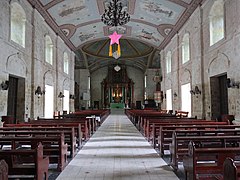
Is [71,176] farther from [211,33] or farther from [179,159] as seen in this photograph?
[211,33]

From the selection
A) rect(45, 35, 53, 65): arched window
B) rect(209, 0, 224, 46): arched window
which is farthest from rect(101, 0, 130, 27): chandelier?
rect(45, 35, 53, 65): arched window

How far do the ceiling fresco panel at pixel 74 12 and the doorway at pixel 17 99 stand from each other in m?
4.50

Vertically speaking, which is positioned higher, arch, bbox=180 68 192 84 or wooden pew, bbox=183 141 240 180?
arch, bbox=180 68 192 84

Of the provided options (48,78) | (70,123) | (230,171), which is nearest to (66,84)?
(48,78)

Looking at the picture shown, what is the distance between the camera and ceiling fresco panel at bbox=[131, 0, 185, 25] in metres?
13.5

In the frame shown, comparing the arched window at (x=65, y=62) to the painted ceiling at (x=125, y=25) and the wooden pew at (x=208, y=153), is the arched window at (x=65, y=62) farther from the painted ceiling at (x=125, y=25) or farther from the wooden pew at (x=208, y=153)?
the wooden pew at (x=208, y=153)

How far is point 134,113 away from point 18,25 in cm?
848

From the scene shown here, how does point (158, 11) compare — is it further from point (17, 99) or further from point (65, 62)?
point (65, 62)

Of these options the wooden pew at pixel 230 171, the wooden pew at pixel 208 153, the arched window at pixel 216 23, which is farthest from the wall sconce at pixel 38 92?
the wooden pew at pixel 230 171

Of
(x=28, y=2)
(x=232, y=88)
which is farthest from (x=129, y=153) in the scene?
(x=28, y=2)

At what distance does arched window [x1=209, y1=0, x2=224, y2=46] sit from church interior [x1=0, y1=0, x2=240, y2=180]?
0.15 ft

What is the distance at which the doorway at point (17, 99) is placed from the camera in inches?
442

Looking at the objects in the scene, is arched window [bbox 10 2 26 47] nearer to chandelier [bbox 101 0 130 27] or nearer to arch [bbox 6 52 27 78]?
arch [bbox 6 52 27 78]

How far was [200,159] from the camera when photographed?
4.86m
